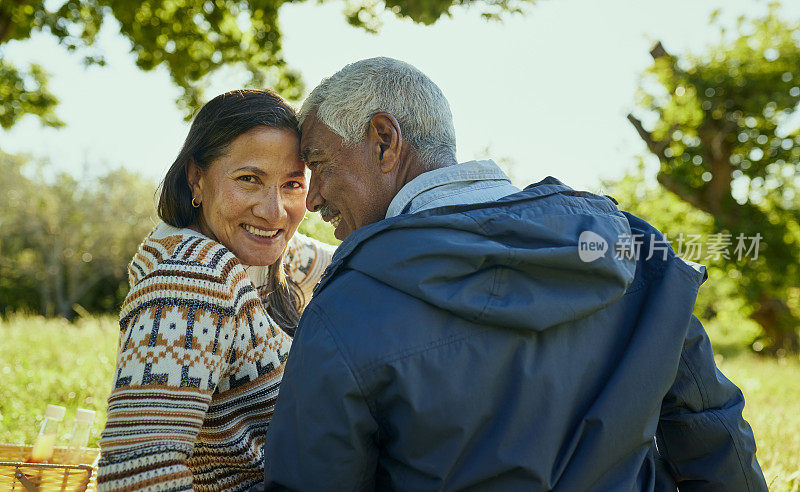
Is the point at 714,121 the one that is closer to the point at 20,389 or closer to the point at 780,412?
the point at 780,412

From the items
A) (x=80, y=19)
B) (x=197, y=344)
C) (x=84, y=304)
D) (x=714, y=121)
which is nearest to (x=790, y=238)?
(x=714, y=121)

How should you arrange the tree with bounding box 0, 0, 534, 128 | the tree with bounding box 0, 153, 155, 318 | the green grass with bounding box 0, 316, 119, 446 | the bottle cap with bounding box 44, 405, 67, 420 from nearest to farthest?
1. the bottle cap with bounding box 44, 405, 67, 420
2. the green grass with bounding box 0, 316, 119, 446
3. the tree with bounding box 0, 0, 534, 128
4. the tree with bounding box 0, 153, 155, 318

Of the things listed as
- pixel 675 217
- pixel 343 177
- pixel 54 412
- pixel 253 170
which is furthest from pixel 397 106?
pixel 675 217

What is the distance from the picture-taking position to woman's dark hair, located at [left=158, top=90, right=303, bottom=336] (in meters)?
2.43

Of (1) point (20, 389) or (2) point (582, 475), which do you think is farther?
(1) point (20, 389)

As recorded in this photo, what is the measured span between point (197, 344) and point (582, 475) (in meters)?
1.17

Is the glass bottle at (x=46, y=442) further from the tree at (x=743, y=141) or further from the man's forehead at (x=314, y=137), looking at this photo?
the tree at (x=743, y=141)

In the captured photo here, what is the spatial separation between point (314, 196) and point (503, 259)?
110cm

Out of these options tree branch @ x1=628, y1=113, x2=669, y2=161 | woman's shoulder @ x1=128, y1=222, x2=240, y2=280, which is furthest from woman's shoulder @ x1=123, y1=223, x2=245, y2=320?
tree branch @ x1=628, y1=113, x2=669, y2=161

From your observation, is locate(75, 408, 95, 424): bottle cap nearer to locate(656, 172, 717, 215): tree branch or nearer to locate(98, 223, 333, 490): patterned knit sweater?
locate(98, 223, 333, 490): patterned knit sweater

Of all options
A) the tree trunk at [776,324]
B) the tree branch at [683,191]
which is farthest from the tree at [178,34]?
the tree trunk at [776,324]

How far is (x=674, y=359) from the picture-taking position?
1764 mm

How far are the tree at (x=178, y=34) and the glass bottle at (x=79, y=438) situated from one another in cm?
501

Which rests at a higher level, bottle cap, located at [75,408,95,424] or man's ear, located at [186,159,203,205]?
man's ear, located at [186,159,203,205]
